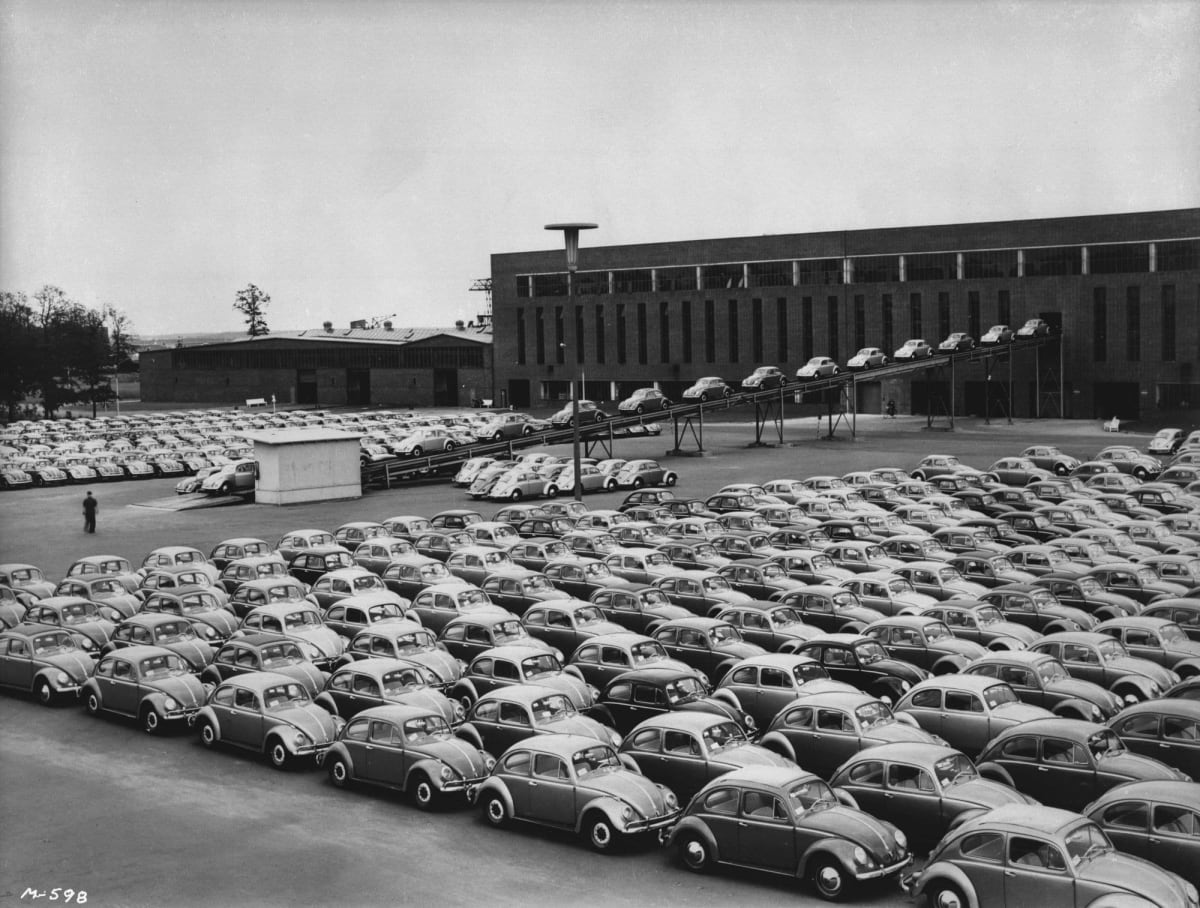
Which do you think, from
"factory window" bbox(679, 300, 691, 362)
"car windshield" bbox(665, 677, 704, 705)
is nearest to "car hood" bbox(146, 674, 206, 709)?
"car windshield" bbox(665, 677, 704, 705)

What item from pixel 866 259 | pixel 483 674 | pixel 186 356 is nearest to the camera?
pixel 483 674

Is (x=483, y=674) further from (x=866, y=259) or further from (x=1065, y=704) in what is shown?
(x=866, y=259)

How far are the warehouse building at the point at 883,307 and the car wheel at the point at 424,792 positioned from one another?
59145 millimetres

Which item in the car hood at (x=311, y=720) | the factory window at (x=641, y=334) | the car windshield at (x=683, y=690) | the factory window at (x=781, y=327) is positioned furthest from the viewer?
the factory window at (x=641, y=334)

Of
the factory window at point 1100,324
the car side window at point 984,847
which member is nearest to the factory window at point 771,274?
the factory window at point 1100,324

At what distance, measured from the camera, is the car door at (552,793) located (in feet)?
50.4

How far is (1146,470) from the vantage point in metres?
47.2

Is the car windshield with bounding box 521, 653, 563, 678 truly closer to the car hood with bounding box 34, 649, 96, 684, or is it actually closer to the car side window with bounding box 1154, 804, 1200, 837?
the car hood with bounding box 34, 649, 96, 684

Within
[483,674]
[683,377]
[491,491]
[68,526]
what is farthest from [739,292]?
[483,674]

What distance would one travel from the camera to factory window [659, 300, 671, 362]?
95.0 meters

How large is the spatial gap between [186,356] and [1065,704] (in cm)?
12308

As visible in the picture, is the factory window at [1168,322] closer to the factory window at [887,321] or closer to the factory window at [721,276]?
the factory window at [887,321]

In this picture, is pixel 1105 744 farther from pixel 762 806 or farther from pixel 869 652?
pixel 869 652

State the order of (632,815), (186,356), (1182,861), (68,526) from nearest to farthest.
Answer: (1182,861), (632,815), (68,526), (186,356)
